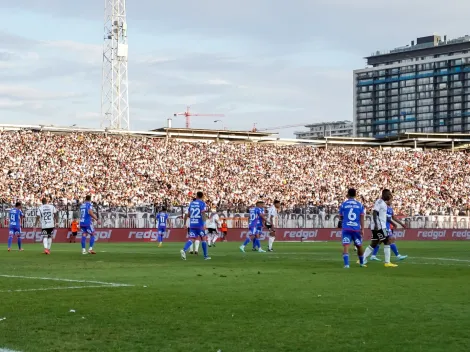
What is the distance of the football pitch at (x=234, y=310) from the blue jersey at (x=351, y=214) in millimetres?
1750

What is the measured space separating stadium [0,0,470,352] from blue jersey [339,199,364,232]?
0.14 ft

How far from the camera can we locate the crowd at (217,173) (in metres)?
63.9

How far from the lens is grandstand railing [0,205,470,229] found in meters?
53.4

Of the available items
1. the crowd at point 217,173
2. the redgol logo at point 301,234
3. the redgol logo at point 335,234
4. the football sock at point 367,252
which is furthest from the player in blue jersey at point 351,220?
the crowd at point 217,173

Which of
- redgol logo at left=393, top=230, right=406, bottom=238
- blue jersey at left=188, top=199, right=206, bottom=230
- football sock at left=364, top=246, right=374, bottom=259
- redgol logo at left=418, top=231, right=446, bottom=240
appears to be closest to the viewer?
football sock at left=364, top=246, right=374, bottom=259

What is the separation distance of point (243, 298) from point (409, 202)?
60550 millimetres

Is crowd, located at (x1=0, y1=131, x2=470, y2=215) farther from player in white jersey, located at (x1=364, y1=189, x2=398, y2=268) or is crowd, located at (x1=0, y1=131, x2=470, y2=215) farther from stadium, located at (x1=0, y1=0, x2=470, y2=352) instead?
player in white jersey, located at (x1=364, y1=189, x2=398, y2=268)

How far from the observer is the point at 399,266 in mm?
24875

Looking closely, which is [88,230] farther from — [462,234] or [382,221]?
[462,234]

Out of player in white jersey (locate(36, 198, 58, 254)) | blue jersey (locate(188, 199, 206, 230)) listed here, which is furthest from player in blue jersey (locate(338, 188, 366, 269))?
player in white jersey (locate(36, 198, 58, 254))

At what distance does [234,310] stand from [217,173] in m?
59.4

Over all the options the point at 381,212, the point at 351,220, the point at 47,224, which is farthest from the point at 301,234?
the point at 351,220

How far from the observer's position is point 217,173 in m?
72.4

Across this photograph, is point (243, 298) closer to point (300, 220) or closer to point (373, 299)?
point (373, 299)
